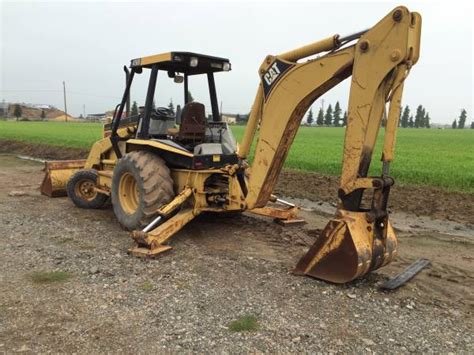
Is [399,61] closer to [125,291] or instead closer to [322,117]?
[125,291]

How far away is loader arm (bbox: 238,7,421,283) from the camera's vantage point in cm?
426

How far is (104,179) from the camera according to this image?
8.04 metres


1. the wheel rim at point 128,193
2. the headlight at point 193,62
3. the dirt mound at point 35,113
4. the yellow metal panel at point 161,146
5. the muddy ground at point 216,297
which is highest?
the headlight at point 193,62

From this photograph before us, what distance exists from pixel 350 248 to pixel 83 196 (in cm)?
580

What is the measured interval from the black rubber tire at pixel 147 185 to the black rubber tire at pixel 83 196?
1.79 meters

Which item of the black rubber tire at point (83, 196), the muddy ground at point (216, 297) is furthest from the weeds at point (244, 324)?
the black rubber tire at point (83, 196)

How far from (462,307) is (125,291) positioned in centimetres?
321

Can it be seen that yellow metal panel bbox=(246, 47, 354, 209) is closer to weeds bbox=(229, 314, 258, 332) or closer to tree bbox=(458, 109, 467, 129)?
weeds bbox=(229, 314, 258, 332)

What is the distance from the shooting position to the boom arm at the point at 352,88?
4.24 meters

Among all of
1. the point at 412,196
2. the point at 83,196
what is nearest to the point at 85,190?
the point at 83,196

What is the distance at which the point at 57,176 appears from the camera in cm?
955

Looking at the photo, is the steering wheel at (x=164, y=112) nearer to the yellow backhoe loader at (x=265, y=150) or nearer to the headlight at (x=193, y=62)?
the yellow backhoe loader at (x=265, y=150)

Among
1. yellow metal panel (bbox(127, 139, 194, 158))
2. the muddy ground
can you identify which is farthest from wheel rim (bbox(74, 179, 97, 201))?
yellow metal panel (bbox(127, 139, 194, 158))

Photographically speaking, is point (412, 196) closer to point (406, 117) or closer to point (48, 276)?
point (48, 276)
